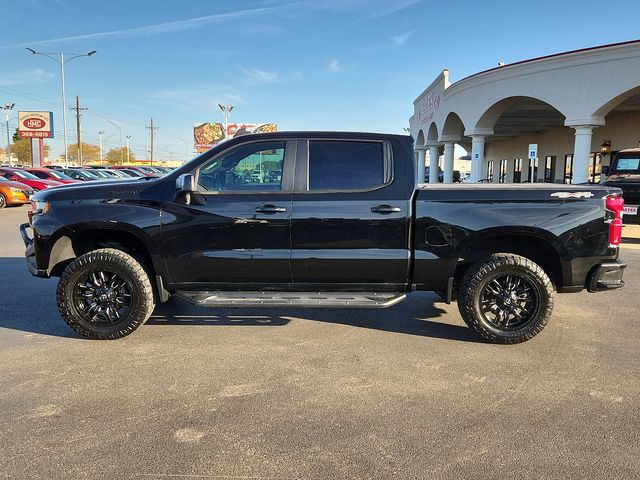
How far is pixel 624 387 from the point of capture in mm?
3881

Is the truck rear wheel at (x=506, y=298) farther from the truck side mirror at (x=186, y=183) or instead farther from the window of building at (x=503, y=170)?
the window of building at (x=503, y=170)

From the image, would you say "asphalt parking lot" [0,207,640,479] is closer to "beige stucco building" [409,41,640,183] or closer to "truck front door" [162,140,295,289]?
"truck front door" [162,140,295,289]

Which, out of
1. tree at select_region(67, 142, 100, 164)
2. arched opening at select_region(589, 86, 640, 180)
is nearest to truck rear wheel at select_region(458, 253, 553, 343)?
arched opening at select_region(589, 86, 640, 180)

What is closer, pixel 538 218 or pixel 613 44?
pixel 538 218

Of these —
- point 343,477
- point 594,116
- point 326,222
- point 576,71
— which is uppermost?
point 576,71

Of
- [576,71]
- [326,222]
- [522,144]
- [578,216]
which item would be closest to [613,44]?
[576,71]

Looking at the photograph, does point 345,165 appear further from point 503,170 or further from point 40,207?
point 503,170

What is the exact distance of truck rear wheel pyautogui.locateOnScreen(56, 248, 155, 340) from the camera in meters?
4.81

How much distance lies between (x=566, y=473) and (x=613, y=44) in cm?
2020

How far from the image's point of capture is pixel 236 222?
4.74 metres

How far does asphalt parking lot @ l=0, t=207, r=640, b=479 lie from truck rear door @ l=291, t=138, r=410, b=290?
0.67 meters

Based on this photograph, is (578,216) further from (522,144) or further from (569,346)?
(522,144)

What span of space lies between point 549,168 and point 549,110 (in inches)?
352

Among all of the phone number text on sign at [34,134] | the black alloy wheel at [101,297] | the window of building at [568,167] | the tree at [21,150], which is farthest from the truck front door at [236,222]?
the tree at [21,150]
